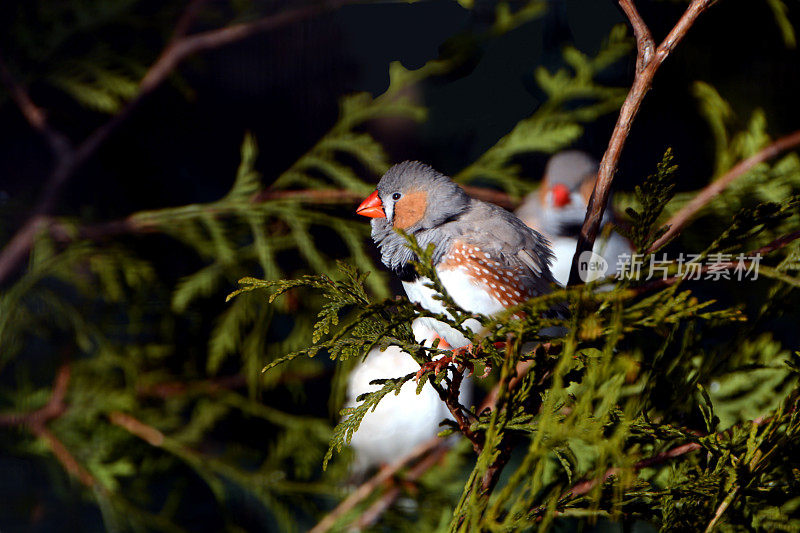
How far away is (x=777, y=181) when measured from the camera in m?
0.58

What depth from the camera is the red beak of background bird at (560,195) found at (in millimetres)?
545

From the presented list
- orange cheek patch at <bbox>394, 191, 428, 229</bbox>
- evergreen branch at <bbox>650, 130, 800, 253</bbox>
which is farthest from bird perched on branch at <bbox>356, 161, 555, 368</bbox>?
evergreen branch at <bbox>650, 130, 800, 253</bbox>

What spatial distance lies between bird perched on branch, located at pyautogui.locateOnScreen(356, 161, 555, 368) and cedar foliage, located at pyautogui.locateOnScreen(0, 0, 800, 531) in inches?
1.4

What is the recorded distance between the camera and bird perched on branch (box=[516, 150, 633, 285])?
1.66ft

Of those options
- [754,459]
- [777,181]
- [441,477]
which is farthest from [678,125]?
[441,477]

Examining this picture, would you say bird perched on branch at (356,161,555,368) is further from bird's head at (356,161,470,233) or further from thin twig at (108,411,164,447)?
thin twig at (108,411,164,447)

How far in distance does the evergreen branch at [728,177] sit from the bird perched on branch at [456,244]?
0.16 m

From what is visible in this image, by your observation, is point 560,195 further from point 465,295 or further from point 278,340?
point 278,340

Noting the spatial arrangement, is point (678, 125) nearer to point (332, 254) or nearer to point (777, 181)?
point (777, 181)

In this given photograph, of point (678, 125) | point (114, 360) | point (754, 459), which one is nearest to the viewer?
point (754, 459)

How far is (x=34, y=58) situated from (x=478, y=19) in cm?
47

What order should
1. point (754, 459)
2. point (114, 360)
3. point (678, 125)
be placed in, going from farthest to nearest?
point (114, 360)
point (678, 125)
point (754, 459)

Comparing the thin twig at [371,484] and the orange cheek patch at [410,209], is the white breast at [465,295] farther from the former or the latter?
the thin twig at [371,484]

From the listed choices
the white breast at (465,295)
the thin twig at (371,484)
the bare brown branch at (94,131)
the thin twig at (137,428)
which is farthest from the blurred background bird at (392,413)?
the bare brown branch at (94,131)
